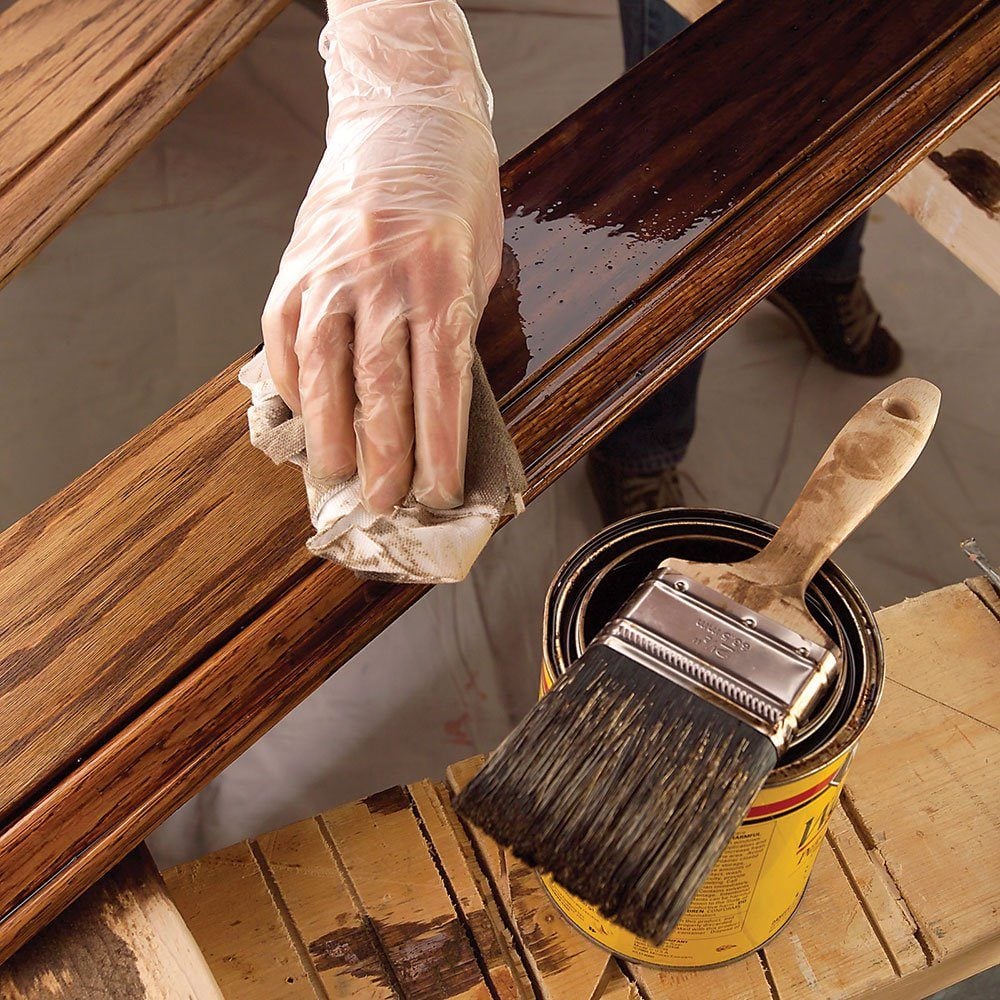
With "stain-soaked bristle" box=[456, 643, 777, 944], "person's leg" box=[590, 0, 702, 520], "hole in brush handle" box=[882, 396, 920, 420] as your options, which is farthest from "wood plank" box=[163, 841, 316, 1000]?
"person's leg" box=[590, 0, 702, 520]

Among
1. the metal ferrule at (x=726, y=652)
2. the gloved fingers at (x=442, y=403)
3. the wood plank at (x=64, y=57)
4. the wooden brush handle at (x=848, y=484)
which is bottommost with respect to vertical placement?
the metal ferrule at (x=726, y=652)

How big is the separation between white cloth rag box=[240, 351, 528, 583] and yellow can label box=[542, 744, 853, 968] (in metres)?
0.24

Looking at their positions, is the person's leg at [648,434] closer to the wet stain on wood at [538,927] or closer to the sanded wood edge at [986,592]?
the sanded wood edge at [986,592]

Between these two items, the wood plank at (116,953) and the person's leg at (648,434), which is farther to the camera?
the person's leg at (648,434)

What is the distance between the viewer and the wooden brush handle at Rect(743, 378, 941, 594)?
29.5 inches

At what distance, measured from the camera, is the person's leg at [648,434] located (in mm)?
1671

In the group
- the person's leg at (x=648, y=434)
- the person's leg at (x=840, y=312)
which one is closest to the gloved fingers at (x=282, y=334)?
the person's leg at (x=648, y=434)

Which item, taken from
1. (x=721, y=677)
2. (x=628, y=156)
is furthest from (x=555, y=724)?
(x=628, y=156)

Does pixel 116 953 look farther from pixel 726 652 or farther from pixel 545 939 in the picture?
pixel 726 652

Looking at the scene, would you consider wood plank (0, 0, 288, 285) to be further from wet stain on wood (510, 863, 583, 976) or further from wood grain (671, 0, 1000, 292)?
wet stain on wood (510, 863, 583, 976)

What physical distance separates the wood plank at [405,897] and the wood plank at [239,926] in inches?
2.9

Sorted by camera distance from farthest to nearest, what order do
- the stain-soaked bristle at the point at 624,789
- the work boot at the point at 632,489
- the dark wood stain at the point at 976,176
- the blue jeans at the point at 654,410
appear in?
the work boot at the point at 632,489
the blue jeans at the point at 654,410
the dark wood stain at the point at 976,176
the stain-soaked bristle at the point at 624,789

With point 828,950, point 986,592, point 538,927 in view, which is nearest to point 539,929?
point 538,927

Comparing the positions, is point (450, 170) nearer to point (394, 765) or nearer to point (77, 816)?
point (77, 816)
